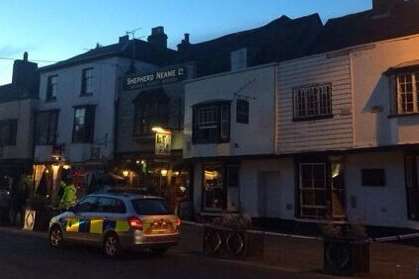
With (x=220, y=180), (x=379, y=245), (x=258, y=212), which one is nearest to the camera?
(x=379, y=245)

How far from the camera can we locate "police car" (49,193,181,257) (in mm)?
14078

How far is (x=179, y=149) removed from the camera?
89.3 feet

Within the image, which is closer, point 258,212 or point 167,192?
point 258,212

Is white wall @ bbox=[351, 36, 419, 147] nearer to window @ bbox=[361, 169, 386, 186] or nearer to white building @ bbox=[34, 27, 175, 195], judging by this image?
window @ bbox=[361, 169, 386, 186]

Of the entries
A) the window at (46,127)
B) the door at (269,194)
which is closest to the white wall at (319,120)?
the door at (269,194)

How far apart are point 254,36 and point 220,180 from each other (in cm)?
977

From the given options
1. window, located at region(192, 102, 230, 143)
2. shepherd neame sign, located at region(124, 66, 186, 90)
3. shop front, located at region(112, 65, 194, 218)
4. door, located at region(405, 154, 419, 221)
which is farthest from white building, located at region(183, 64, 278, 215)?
door, located at region(405, 154, 419, 221)

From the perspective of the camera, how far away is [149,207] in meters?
14.7

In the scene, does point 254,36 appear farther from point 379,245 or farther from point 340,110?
point 379,245

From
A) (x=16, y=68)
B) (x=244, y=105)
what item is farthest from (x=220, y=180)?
(x=16, y=68)

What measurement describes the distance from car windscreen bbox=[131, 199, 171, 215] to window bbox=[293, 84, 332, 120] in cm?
865

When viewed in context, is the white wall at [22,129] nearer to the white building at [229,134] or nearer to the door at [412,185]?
the white building at [229,134]

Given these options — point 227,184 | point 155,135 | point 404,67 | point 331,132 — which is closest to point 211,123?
point 227,184

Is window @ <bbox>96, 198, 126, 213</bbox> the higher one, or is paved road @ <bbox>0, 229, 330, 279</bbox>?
window @ <bbox>96, 198, 126, 213</bbox>
